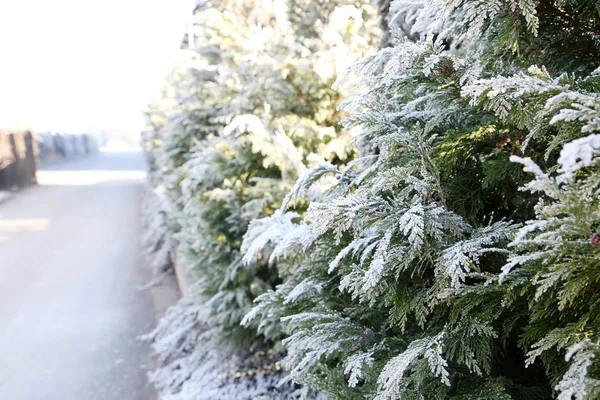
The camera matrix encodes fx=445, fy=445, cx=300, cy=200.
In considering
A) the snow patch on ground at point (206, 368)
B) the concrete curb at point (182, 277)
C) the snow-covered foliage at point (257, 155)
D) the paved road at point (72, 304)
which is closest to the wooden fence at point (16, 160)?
the paved road at point (72, 304)

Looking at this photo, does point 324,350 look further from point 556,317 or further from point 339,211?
point 556,317

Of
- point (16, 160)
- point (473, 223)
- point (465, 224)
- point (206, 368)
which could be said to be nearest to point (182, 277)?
point (206, 368)

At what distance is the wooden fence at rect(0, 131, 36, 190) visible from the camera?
1459 cm

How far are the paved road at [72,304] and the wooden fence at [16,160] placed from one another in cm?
215

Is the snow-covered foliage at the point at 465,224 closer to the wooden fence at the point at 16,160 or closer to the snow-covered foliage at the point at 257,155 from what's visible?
the snow-covered foliage at the point at 257,155

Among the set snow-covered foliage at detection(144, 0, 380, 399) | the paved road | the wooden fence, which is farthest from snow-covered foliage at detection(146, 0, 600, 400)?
the wooden fence

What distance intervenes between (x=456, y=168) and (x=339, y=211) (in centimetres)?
54

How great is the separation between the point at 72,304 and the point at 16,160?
11170 mm

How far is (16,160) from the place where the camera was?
1515 centimetres

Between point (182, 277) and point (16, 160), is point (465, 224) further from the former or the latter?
point (16, 160)

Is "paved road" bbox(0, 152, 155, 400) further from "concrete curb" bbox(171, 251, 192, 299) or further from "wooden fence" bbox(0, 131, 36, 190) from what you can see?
"wooden fence" bbox(0, 131, 36, 190)

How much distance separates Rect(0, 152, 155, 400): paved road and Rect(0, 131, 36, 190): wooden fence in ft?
7.06

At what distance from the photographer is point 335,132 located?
404 cm

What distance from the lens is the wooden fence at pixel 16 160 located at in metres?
14.6
